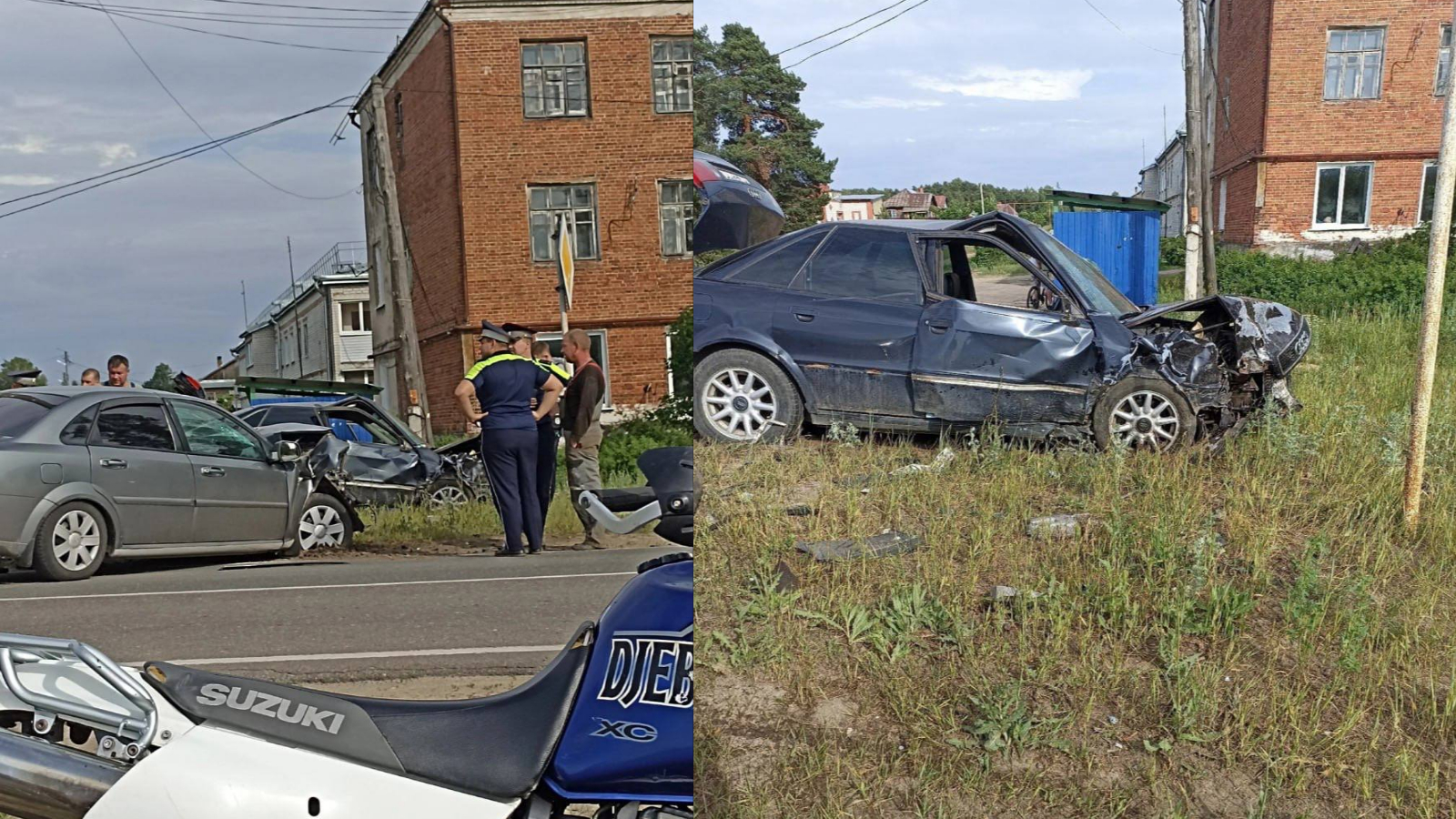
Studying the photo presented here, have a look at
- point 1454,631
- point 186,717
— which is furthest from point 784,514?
point 1454,631

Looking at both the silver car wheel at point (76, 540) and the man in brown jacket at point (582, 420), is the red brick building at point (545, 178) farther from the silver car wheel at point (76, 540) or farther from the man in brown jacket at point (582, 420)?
the silver car wheel at point (76, 540)

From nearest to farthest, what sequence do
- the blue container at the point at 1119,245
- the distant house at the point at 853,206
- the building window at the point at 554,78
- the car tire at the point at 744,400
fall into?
the building window at the point at 554,78 → the car tire at the point at 744,400 → the distant house at the point at 853,206 → the blue container at the point at 1119,245

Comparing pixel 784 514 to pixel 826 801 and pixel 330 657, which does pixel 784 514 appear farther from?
pixel 330 657

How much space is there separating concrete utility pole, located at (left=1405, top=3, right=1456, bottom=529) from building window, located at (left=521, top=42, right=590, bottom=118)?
6.21 ft

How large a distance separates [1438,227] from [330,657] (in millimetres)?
2292

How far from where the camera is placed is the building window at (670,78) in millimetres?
1266

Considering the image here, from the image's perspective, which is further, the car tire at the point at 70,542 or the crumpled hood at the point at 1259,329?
the crumpled hood at the point at 1259,329

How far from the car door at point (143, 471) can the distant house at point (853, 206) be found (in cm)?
121

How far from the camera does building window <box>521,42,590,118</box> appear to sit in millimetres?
1217

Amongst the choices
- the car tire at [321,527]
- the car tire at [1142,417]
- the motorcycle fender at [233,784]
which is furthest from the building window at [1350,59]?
the motorcycle fender at [233,784]

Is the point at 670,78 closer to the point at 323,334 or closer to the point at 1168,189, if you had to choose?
the point at 323,334

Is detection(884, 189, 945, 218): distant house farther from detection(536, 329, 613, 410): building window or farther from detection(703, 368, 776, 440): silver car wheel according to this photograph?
detection(536, 329, 613, 410): building window

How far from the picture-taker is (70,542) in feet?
4.09

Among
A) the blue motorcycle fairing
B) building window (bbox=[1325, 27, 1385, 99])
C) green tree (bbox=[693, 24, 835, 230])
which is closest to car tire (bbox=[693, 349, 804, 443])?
green tree (bbox=[693, 24, 835, 230])
